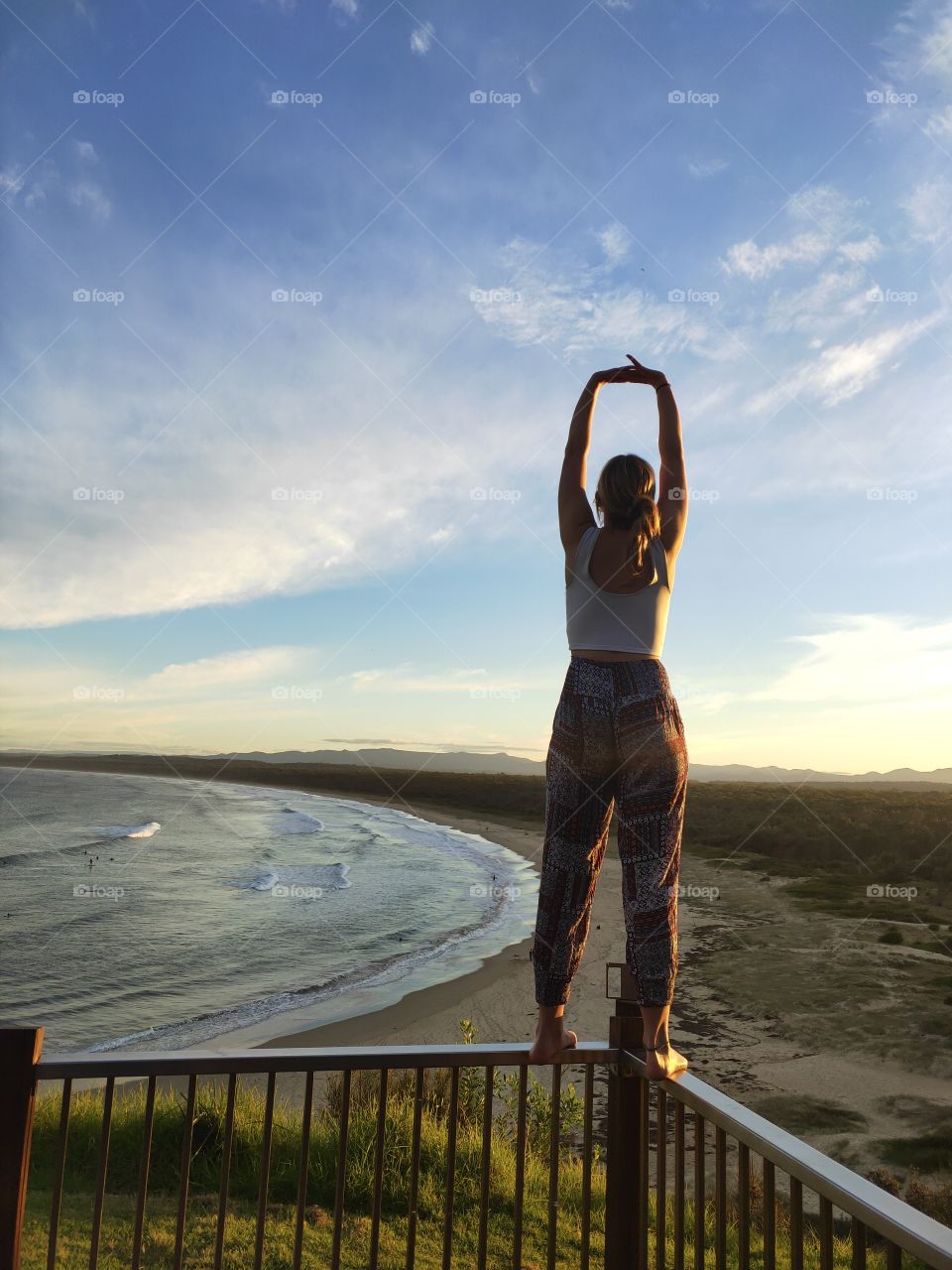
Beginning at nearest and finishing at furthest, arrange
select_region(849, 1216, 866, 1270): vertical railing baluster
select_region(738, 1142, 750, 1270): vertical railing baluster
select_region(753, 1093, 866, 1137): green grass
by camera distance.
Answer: select_region(849, 1216, 866, 1270): vertical railing baluster → select_region(738, 1142, 750, 1270): vertical railing baluster → select_region(753, 1093, 866, 1137): green grass

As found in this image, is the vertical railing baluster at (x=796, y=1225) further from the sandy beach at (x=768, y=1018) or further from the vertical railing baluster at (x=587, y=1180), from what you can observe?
the sandy beach at (x=768, y=1018)

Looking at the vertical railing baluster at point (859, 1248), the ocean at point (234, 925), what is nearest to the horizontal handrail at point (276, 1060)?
the vertical railing baluster at point (859, 1248)

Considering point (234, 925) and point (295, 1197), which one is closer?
point (295, 1197)

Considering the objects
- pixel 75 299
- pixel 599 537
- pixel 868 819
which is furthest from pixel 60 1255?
pixel 868 819

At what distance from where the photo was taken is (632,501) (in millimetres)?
A: 1920

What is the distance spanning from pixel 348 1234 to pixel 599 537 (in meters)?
4.17

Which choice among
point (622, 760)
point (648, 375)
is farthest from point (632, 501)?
point (622, 760)

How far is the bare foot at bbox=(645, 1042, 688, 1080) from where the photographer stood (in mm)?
1783

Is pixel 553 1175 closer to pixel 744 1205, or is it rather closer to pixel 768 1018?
pixel 744 1205

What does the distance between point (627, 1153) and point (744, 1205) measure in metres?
0.41

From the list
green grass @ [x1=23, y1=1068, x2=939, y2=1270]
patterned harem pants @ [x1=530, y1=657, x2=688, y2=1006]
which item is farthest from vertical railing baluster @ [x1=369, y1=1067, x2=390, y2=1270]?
green grass @ [x1=23, y1=1068, x2=939, y2=1270]

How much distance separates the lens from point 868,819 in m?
28.9

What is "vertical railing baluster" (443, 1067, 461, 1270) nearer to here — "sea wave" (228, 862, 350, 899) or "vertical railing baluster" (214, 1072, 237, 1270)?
"vertical railing baluster" (214, 1072, 237, 1270)

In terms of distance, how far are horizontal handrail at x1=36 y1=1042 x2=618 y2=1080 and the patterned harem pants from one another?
170 mm
